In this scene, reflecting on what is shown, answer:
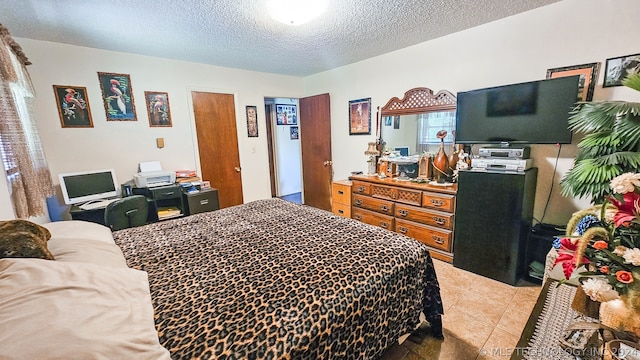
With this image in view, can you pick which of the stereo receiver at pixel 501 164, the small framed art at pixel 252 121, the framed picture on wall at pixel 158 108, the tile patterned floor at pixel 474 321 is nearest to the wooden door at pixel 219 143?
the small framed art at pixel 252 121

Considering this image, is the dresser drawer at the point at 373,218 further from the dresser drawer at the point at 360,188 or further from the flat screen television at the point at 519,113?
the flat screen television at the point at 519,113

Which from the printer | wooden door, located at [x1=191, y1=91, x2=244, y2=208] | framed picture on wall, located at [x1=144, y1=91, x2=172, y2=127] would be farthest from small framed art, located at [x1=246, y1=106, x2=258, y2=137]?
the printer

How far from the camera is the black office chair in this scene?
2119 millimetres

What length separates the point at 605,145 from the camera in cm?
161

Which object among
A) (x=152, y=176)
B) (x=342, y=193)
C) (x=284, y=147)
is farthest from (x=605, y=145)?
(x=284, y=147)

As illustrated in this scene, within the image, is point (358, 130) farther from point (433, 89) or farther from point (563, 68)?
point (563, 68)

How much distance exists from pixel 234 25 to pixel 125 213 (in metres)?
1.94

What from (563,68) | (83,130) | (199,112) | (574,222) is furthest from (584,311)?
(83,130)

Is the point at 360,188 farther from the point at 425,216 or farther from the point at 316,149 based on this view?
the point at 316,149

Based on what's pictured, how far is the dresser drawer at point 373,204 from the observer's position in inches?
114

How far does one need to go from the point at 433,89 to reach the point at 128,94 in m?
3.58

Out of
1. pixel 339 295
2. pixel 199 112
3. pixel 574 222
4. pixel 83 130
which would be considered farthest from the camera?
pixel 199 112

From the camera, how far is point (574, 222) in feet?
3.16

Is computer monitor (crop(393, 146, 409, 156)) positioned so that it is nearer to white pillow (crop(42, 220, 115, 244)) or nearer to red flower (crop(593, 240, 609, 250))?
red flower (crop(593, 240, 609, 250))
